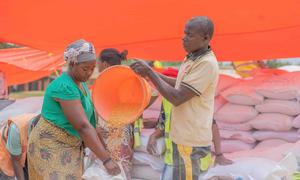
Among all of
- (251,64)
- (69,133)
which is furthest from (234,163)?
(251,64)

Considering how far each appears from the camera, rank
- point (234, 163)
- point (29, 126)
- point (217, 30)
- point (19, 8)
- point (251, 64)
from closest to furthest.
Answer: point (29, 126) → point (234, 163) → point (19, 8) → point (217, 30) → point (251, 64)

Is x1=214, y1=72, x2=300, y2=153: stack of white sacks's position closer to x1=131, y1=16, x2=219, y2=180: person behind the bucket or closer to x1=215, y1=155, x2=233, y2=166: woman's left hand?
x1=215, y1=155, x2=233, y2=166: woman's left hand

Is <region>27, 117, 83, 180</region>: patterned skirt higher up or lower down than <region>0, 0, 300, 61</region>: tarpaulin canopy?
lower down

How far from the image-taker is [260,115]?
3668 millimetres

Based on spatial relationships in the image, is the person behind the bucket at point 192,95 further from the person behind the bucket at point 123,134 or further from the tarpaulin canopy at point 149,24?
the tarpaulin canopy at point 149,24

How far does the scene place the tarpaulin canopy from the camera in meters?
3.15

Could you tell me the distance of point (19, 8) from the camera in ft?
10.7

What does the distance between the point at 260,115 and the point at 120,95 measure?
128 cm

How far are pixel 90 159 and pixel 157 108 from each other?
1000mm

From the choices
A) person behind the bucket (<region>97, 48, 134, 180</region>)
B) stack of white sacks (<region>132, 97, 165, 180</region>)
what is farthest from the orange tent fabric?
stack of white sacks (<region>132, 97, 165, 180</region>)

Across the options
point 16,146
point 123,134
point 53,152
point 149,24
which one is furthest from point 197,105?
point 149,24

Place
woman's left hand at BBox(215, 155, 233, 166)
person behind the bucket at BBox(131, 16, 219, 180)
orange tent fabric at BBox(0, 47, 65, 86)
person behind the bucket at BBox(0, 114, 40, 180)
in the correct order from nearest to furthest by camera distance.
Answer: person behind the bucket at BBox(131, 16, 219, 180)
person behind the bucket at BBox(0, 114, 40, 180)
woman's left hand at BBox(215, 155, 233, 166)
orange tent fabric at BBox(0, 47, 65, 86)

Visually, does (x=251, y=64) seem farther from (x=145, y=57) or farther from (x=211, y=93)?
(x=211, y=93)

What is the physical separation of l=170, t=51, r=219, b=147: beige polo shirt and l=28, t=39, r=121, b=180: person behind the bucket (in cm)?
36
